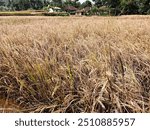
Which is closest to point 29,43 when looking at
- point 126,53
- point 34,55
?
point 34,55

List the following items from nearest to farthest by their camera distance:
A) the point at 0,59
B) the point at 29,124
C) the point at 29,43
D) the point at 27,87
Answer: the point at 29,124, the point at 27,87, the point at 0,59, the point at 29,43

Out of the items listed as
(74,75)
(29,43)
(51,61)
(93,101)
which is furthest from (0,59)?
(93,101)

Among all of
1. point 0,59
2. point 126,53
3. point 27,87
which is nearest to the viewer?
point 27,87

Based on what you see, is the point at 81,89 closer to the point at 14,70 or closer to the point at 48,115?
the point at 48,115

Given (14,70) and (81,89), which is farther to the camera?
(14,70)

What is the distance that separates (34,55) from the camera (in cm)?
307

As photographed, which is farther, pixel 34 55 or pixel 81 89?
pixel 34 55

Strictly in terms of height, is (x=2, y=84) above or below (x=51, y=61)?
below

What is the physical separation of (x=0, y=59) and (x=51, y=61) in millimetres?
846

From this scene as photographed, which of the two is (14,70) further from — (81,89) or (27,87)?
(81,89)

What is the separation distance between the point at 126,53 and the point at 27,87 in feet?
2.93

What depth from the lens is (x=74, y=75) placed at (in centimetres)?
253

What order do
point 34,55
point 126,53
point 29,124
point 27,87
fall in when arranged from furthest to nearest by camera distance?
point 34,55
point 126,53
point 27,87
point 29,124

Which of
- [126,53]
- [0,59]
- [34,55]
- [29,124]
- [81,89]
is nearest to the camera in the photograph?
[29,124]
